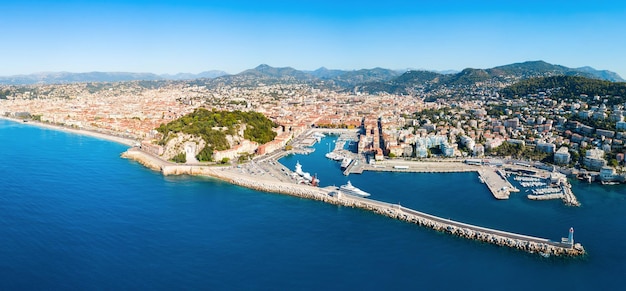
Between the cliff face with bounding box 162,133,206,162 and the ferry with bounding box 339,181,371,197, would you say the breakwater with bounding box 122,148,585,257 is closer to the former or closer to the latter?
the ferry with bounding box 339,181,371,197

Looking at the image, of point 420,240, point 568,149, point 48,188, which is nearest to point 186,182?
point 48,188

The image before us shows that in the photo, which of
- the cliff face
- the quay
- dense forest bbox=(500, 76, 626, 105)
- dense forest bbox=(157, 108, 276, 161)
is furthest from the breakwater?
dense forest bbox=(500, 76, 626, 105)

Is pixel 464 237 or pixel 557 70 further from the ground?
pixel 557 70

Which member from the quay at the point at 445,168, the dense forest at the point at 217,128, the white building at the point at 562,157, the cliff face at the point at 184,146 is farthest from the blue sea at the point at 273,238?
the dense forest at the point at 217,128

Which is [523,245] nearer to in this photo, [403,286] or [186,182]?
[403,286]

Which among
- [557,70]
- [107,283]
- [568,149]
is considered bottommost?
[107,283]

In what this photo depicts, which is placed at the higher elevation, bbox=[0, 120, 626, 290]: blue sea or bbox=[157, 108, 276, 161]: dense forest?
bbox=[157, 108, 276, 161]: dense forest
